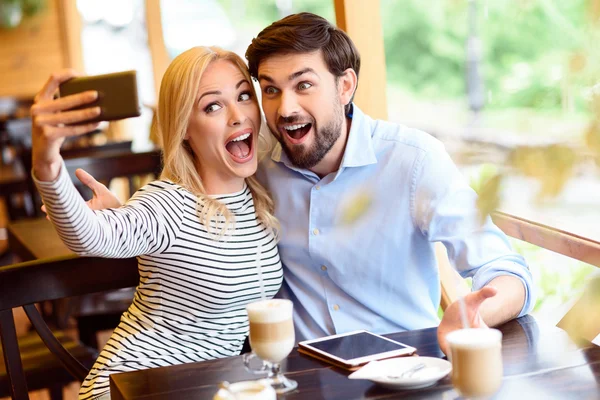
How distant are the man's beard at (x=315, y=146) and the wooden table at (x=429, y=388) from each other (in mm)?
510

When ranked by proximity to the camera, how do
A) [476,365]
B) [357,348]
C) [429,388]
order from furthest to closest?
[357,348], [429,388], [476,365]

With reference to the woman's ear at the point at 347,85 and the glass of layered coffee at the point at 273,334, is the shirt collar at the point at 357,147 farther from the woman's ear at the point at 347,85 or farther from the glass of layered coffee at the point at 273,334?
the glass of layered coffee at the point at 273,334

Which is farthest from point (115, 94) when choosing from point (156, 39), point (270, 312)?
point (156, 39)

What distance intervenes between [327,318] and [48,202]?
724mm

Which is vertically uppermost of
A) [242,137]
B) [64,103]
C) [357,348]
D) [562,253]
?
[64,103]

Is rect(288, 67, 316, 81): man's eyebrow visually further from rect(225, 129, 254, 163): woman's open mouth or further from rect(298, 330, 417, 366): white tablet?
rect(298, 330, 417, 366): white tablet

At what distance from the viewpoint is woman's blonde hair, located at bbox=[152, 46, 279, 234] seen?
5.99 feet

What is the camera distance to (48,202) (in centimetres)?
144

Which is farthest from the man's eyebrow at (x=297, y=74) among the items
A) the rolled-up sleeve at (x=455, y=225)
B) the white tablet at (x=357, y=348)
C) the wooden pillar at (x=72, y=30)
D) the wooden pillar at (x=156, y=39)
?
the wooden pillar at (x=72, y=30)

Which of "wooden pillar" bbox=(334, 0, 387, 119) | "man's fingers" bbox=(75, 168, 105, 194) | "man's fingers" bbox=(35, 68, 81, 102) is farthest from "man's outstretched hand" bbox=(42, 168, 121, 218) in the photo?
"wooden pillar" bbox=(334, 0, 387, 119)

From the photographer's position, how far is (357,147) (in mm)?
1867

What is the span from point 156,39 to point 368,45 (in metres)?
3.55

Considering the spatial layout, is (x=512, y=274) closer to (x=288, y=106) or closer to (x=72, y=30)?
(x=288, y=106)

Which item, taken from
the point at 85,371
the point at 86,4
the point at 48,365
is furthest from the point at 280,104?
the point at 86,4
